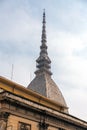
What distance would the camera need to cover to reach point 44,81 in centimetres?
8444

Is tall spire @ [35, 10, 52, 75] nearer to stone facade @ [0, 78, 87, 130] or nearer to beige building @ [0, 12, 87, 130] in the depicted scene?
beige building @ [0, 12, 87, 130]

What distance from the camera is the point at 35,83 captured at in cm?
8781

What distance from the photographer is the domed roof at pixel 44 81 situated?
79619mm

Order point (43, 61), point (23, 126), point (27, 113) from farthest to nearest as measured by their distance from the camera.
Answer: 1. point (43, 61)
2. point (27, 113)
3. point (23, 126)

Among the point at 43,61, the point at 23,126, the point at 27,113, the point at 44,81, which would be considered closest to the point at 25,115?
the point at 27,113

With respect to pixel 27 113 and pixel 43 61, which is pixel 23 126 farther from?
pixel 43 61

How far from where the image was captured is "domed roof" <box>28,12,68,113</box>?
79619 millimetres

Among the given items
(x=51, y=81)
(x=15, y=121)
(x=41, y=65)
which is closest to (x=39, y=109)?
(x=15, y=121)

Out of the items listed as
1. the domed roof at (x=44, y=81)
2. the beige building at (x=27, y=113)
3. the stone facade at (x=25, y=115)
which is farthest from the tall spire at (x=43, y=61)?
the stone facade at (x=25, y=115)

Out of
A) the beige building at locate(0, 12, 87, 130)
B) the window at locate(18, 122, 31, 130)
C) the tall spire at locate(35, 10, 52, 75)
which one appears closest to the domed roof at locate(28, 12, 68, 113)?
the tall spire at locate(35, 10, 52, 75)

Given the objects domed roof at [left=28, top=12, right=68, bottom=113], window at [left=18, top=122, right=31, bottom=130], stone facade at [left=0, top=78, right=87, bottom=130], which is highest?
domed roof at [left=28, top=12, right=68, bottom=113]

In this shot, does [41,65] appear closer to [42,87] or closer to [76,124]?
[42,87]

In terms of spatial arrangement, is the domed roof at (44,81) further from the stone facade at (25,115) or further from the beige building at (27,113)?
the stone facade at (25,115)

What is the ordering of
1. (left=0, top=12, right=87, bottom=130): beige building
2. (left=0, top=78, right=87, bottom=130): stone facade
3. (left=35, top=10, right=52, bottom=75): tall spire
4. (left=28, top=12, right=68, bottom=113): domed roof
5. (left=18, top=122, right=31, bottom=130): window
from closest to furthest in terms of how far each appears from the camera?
(left=0, top=78, right=87, bottom=130): stone facade < (left=0, top=12, right=87, bottom=130): beige building < (left=18, top=122, right=31, bottom=130): window < (left=28, top=12, right=68, bottom=113): domed roof < (left=35, top=10, right=52, bottom=75): tall spire
